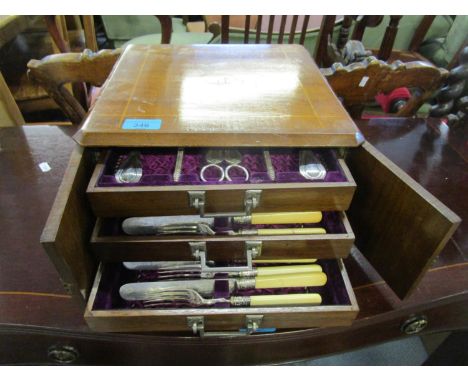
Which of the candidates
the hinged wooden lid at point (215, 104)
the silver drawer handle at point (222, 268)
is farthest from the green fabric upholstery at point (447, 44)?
the silver drawer handle at point (222, 268)

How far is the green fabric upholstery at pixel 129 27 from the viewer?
187cm

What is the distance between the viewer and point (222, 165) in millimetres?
594

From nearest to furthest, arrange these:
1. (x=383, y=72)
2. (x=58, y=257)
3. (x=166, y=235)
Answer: (x=58, y=257) < (x=166, y=235) < (x=383, y=72)

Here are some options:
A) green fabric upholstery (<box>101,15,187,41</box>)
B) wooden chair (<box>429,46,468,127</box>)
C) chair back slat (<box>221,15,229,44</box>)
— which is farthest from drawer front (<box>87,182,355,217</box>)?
green fabric upholstery (<box>101,15,187,41</box>)

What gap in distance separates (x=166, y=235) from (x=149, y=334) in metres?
A: 0.18

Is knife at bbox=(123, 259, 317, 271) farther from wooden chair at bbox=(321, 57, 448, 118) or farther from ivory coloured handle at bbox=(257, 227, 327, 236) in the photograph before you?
wooden chair at bbox=(321, 57, 448, 118)

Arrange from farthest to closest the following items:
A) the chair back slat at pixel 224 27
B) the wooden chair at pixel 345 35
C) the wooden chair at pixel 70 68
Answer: the wooden chair at pixel 345 35, the chair back slat at pixel 224 27, the wooden chair at pixel 70 68

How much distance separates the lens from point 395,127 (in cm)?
91

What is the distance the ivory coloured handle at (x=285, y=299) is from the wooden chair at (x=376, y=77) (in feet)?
1.83

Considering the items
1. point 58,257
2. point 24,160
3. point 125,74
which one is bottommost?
point 24,160

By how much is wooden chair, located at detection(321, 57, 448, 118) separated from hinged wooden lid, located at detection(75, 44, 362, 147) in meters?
0.16

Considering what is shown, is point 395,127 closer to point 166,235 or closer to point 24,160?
point 166,235

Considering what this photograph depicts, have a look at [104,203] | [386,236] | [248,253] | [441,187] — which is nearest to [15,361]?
[104,203]

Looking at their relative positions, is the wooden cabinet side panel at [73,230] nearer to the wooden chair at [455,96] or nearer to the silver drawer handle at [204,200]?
the silver drawer handle at [204,200]
